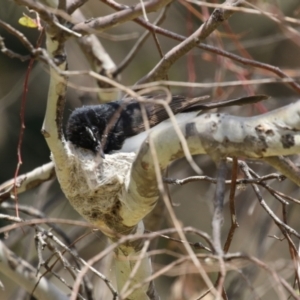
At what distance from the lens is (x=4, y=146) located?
5730 mm

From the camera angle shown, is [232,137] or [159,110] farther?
[159,110]

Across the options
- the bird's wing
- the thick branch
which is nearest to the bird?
the bird's wing

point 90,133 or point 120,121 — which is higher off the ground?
point 90,133

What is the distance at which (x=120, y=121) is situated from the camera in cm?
338

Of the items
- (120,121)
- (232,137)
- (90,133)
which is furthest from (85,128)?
(232,137)

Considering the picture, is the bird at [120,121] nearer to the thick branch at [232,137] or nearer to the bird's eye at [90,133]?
the bird's eye at [90,133]

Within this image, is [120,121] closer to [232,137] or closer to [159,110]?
[159,110]

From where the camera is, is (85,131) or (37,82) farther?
(37,82)

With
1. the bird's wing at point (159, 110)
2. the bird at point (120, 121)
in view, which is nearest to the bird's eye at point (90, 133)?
the bird at point (120, 121)

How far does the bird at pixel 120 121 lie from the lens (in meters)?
2.95

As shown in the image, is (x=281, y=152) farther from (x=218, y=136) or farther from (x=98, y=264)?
(x=98, y=264)

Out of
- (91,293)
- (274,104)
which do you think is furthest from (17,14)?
(91,293)

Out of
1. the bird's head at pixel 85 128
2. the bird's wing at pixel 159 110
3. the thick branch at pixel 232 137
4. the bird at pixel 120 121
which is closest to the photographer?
the thick branch at pixel 232 137

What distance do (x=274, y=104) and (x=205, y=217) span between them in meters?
1.62
